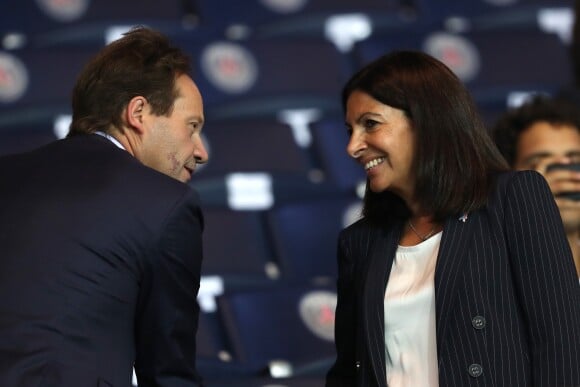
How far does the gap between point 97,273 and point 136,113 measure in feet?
0.68

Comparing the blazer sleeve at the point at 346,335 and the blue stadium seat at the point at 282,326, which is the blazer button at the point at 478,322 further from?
the blue stadium seat at the point at 282,326

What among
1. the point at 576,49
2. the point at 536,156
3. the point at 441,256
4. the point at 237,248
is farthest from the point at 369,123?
the point at 576,49

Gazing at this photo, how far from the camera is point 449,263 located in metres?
1.32

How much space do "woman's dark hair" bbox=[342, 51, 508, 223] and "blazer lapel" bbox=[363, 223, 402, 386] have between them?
0.06 m

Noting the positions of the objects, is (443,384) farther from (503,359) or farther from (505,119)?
(505,119)

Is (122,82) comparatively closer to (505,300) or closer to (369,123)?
(369,123)

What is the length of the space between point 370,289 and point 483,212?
0.51ft

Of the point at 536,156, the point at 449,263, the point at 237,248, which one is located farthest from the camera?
the point at 237,248

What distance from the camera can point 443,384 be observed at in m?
1.29

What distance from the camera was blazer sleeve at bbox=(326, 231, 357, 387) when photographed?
1.44 m

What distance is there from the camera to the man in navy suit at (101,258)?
120 cm

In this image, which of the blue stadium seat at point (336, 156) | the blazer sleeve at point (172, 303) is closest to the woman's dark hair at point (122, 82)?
the blazer sleeve at point (172, 303)

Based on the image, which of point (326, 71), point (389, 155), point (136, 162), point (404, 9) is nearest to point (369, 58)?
point (326, 71)

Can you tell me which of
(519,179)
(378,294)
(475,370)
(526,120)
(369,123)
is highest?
(526,120)
